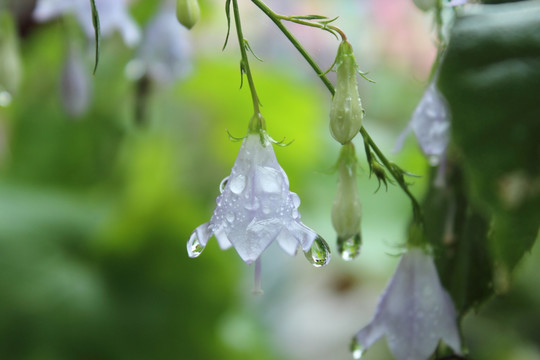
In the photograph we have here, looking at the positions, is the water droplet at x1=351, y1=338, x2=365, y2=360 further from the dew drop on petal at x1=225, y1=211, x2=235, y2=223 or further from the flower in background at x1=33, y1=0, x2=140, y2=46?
the flower in background at x1=33, y1=0, x2=140, y2=46

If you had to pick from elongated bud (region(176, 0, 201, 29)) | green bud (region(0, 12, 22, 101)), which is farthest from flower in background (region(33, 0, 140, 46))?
elongated bud (region(176, 0, 201, 29))

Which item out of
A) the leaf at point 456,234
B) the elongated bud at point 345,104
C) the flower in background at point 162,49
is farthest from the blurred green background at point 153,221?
the elongated bud at point 345,104

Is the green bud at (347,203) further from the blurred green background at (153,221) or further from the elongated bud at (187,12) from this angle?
the blurred green background at (153,221)

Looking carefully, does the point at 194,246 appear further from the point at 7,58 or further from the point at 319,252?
the point at 7,58

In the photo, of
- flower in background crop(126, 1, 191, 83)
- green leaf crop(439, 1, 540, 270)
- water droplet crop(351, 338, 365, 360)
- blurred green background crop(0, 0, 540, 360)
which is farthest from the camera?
blurred green background crop(0, 0, 540, 360)

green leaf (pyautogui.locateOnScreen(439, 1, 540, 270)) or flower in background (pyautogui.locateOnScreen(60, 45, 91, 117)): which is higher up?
green leaf (pyautogui.locateOnScreen(439, 1, 540, 270))
